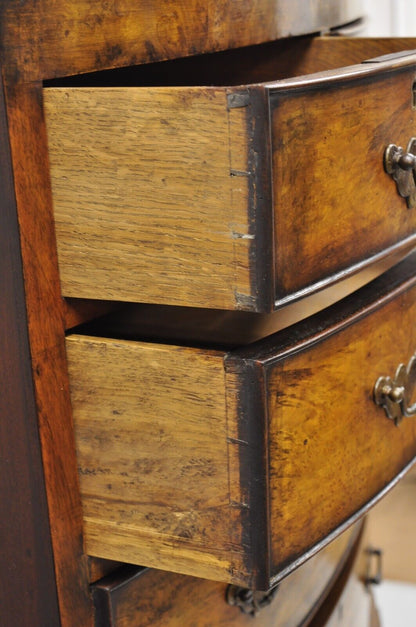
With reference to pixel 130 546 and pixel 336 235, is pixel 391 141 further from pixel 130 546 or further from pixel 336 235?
pixel 130 546

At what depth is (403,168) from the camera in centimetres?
66

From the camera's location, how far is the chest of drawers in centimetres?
56

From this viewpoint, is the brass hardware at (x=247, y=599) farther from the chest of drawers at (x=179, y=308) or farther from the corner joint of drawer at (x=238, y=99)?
the corner joint of drawer at (x=238, y=99)

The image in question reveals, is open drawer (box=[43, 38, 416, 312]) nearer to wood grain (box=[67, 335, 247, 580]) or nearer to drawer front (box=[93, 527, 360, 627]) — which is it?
wood grain (box=[67, 335, 247, 580])

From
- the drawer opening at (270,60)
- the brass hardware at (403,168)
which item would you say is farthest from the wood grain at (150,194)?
Result: the drawer opening at (270,60)

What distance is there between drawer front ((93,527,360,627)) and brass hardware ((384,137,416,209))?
1.03 feet

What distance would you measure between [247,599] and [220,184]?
37cm

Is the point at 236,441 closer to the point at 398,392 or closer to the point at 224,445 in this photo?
the point at 224,445

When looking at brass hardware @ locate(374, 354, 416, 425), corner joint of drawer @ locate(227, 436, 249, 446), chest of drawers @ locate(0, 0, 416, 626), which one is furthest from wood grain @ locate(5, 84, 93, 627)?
brass hardware @ locate(374, 354, 416, 425)

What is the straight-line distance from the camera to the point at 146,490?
0.64m

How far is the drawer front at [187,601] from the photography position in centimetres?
68

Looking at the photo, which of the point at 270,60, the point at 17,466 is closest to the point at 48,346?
the point at 17,466

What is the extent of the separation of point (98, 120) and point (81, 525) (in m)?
0.27

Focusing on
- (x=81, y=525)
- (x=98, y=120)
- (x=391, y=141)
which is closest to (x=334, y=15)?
(x=391, y=141)
